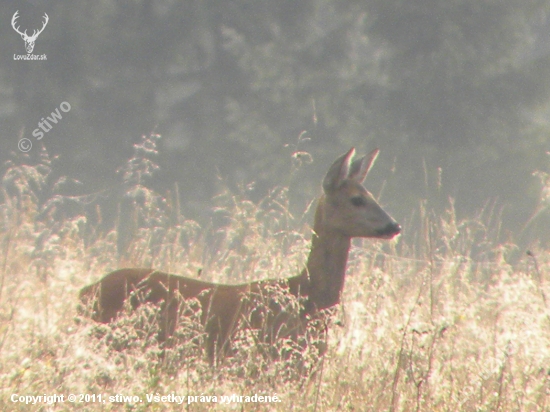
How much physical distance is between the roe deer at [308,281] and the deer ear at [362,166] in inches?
6.6

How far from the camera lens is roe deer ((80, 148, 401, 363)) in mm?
4883

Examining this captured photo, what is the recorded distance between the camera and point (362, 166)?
5.94m

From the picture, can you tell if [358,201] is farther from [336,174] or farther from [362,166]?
[362,166]

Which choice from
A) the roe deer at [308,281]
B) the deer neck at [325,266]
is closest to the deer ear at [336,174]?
the roe deer at [308,281]

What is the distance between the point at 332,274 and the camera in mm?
5227

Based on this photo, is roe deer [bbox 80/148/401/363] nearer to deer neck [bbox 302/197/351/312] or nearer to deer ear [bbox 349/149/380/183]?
deer neck [bbox 302/197/351/312]

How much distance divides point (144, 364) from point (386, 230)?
2.55m

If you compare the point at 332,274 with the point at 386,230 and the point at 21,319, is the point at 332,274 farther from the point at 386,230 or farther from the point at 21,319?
the point at 21,319

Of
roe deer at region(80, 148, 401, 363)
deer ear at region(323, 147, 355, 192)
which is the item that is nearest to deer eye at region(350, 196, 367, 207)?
roe deer at region(80, 148, 401, 363)

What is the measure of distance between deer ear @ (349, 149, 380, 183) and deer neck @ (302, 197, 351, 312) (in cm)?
51

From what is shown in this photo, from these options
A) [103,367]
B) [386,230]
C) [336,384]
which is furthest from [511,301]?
[103,367]

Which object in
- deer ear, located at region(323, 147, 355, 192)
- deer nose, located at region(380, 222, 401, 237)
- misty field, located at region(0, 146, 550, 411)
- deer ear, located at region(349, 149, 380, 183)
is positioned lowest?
misty field, located at region(0, 146, 550, 411)

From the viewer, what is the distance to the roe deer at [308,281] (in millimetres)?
4883

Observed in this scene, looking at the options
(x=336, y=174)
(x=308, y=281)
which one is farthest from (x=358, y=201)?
(x=308, y=281)
